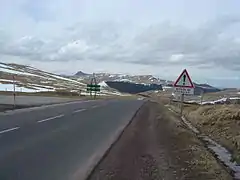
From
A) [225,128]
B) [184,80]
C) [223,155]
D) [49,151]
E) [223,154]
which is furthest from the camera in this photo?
[184,80]

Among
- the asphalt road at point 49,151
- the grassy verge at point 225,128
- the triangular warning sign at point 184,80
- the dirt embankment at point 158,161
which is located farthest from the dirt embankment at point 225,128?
the asphalt road at point 49,151

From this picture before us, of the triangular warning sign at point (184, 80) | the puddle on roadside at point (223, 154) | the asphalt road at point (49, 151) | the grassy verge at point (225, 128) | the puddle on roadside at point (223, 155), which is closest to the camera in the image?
the asphalt road at point (49, 151)

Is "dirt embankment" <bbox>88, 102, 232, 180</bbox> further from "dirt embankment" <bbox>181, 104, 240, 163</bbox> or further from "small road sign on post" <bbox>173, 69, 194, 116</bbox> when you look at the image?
"small road sign on post" <bbox>173, 69, 194, 116</bbox>

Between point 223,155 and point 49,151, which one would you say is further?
point 223,155

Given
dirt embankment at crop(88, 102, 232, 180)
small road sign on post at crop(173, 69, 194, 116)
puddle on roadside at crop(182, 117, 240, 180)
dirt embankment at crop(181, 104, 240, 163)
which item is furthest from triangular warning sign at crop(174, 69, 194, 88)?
dirt embankment at crop(88, 102, 232, 180)

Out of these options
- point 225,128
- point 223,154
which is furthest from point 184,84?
point 223,154

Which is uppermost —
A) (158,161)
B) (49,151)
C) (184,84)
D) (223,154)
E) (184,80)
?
(184,80)

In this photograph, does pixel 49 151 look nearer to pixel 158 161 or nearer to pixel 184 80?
pixel 158 161

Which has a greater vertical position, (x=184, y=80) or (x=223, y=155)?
(x=184, y=80)

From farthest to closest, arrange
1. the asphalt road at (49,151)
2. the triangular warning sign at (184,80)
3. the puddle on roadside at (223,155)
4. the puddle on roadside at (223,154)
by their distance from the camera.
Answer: the triangular warning sign at (184,80) → the puddle on roadside at (223,155) → the puddle on roadside at (223,154) → the asphalt road at (49,151)

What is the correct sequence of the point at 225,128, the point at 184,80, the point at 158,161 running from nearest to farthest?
the point at 158,161 < the point at 225,128 < the point at 184,80

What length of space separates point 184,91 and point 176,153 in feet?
34.9

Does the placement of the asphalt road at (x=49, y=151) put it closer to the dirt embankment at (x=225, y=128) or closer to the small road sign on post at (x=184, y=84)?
the dirt embankment at (x=225, y=128)

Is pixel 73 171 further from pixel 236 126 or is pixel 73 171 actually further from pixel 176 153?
pixel 236 126
